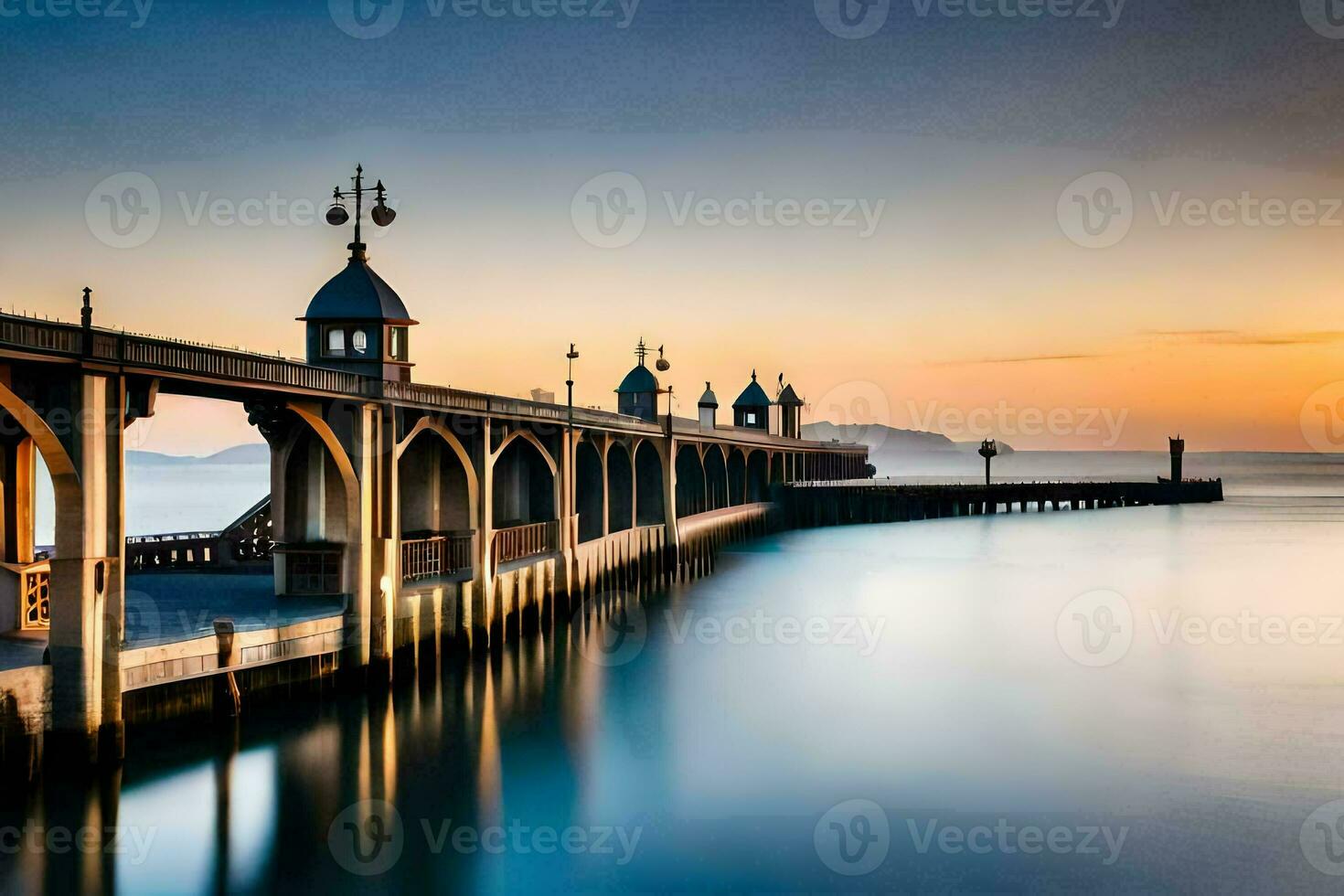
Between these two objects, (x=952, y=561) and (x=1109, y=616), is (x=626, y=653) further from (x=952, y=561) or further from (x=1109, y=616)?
(x=952, y=561)

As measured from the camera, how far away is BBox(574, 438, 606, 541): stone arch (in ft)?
171

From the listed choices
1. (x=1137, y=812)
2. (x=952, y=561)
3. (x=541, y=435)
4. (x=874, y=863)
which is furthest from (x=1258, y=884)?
(x=952, y=561)

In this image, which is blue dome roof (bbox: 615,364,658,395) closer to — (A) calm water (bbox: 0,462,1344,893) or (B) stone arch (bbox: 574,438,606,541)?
(B) stone arch (bbox: 574,438,606,541)

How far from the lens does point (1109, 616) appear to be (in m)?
46.2

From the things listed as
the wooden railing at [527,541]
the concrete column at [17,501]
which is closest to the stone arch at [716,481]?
the wooden railing at [527,541]

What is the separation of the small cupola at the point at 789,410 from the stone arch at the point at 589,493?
66732mm

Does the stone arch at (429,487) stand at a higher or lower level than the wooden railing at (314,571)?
higher

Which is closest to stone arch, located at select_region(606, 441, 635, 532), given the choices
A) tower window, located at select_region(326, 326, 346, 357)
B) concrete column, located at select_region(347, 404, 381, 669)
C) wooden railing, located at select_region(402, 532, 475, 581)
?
wooden railing, located at select_region(402, 532, 475, 581)

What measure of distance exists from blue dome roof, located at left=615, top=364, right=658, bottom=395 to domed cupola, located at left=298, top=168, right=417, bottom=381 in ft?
133

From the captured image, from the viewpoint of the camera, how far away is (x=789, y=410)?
122 m

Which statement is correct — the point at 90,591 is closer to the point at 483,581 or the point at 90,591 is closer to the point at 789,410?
the point at 483,581

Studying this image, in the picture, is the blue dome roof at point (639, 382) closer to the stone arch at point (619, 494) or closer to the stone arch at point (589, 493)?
the stone arch at point (619, 494)

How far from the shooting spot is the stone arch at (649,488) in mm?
59844

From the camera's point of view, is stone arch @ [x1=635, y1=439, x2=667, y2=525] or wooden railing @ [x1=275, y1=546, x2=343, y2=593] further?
stone arch @ [x1=635, y1=439, x2=667, y2=525]
